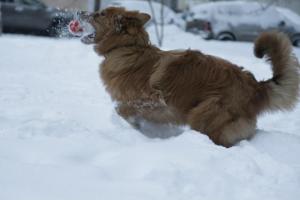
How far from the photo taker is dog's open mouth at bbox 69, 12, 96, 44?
17.6 ft

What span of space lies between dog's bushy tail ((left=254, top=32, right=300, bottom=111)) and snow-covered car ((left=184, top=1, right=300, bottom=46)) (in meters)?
15.2

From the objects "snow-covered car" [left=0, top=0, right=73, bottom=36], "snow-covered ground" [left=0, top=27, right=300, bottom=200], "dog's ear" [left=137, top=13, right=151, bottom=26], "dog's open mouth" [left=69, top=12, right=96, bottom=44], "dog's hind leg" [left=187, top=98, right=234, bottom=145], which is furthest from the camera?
"snow-covered car" [left=0, top=0, right=73, bottom=36]

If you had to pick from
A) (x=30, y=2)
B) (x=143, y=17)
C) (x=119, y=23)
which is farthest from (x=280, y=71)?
(x=30, y=2)

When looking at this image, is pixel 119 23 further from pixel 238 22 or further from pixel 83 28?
pixel 238 22

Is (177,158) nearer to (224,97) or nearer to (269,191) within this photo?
(269,191)

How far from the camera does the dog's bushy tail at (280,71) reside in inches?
195

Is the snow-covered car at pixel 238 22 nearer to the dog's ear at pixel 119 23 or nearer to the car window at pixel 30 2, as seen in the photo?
the car window at pixel 30 2

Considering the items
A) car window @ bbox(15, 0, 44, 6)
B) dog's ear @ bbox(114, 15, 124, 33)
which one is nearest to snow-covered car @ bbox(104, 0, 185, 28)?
car window @ bbox(15, 0, 44, 6)

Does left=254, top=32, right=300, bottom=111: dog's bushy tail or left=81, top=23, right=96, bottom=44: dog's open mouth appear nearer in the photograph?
left=254, top=32, right=300, bottom=111: dog's bushy tail

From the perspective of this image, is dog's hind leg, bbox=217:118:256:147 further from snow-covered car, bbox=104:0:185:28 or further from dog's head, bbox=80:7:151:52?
snow-covered car, bbox=104:0:185:28

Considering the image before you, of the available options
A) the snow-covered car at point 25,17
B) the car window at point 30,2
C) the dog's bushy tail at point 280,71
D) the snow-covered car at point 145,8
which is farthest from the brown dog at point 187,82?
the snow-covered car at point 145,8

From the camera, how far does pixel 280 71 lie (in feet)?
16.5

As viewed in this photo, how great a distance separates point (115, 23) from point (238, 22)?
1582cm

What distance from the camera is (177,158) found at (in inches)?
148
